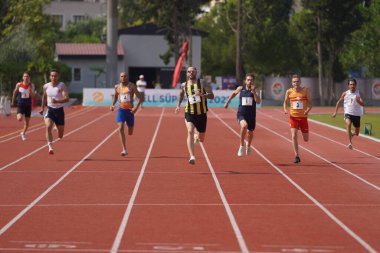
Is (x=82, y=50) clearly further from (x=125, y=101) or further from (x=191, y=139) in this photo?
(x=191, y=139)

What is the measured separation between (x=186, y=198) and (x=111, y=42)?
159ft

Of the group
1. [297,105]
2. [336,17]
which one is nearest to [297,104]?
[297,105]

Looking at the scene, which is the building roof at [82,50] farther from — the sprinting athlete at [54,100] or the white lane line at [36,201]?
the white lane line at [36,201]

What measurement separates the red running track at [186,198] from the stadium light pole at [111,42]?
3713 cm

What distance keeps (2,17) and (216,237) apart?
6017 centimetres

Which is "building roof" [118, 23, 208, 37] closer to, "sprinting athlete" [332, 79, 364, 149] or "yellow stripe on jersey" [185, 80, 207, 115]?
"sprinting athlete" [332, 79, 364, 149]

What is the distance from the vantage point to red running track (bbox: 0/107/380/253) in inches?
354

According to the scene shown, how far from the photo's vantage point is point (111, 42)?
60.0 metres

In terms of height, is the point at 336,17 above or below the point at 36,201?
above

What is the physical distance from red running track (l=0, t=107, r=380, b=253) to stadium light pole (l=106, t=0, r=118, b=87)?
3713cm

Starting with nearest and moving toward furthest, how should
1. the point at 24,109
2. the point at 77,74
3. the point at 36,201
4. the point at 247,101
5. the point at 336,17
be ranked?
the point at 36,201, the point at 247,101, the point at 24,109, the point at 336,17, the point at 77,74

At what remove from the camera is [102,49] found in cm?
7950

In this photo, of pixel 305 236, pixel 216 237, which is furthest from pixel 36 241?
pixel 305 236

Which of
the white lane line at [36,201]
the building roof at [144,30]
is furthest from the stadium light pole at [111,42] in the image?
the white lane line at [36,201]
